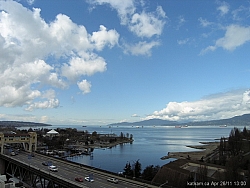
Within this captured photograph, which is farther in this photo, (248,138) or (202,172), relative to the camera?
(248,138)

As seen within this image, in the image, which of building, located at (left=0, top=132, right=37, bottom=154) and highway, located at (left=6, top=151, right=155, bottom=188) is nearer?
highway, located at (left=6, top=151, right=155, bottom=188)

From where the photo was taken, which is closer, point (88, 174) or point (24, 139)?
point (88, 174)

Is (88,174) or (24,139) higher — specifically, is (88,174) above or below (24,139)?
below

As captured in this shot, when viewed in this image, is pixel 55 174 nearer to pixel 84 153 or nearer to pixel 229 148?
pixel 229 148

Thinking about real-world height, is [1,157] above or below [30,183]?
above

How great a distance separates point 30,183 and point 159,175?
14.0m

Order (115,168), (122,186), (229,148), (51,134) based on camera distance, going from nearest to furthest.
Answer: (122,186) < (115,168) < (229,148) < (51,134)

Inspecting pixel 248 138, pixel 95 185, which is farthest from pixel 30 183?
pixel 248 138

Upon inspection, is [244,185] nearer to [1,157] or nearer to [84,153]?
[1,157]

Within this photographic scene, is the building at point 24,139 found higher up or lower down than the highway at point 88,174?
higher up

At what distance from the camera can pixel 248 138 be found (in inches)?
2111

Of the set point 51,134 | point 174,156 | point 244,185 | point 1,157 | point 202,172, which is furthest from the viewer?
point 51,134

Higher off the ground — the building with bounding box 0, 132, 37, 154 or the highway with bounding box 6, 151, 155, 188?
the building with bounding box 0, 132, 37, 154

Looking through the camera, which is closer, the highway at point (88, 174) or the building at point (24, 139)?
the highway at point (88, 174)
